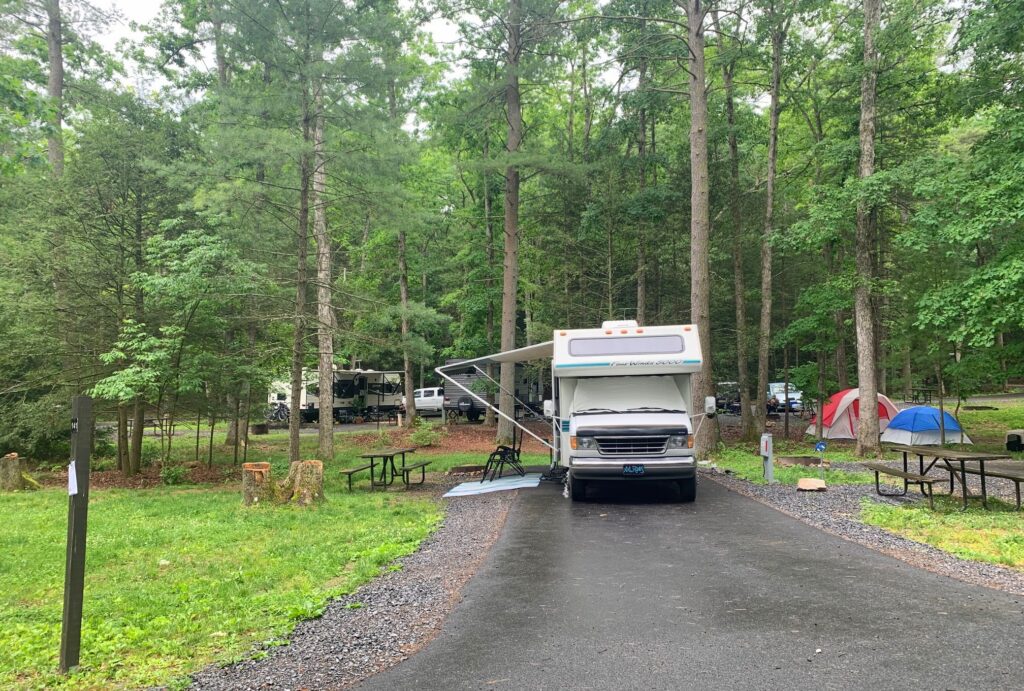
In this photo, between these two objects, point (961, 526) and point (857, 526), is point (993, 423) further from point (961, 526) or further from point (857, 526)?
point (857, 526)

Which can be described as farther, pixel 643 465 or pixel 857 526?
pixel 643 465

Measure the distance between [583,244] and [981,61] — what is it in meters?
12.0

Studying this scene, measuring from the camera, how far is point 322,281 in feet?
50.3

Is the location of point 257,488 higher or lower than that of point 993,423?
lower

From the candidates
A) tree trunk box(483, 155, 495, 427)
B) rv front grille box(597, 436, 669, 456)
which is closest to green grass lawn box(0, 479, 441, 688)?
rv front grille box(597, 436, 669, 456)

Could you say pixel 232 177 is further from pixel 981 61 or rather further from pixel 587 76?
pixel 587 76

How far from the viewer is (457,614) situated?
4.96 metres

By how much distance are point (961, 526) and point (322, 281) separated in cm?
1271

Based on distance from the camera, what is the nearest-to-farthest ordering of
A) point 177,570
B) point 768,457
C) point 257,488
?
point 177,570, point 257,488, point 768,457

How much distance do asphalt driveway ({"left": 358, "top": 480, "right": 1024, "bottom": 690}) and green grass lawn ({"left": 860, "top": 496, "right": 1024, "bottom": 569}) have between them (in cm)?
Answer: 101

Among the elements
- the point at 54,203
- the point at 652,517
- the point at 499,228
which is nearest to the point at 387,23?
the point at 54,203

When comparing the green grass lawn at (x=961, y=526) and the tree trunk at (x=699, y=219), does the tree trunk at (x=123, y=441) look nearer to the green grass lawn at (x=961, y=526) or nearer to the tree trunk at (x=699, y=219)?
the tree trunk at (x=699, y=219)

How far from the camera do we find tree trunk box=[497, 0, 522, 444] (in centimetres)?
1872

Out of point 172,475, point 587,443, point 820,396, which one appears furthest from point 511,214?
point 587,443
